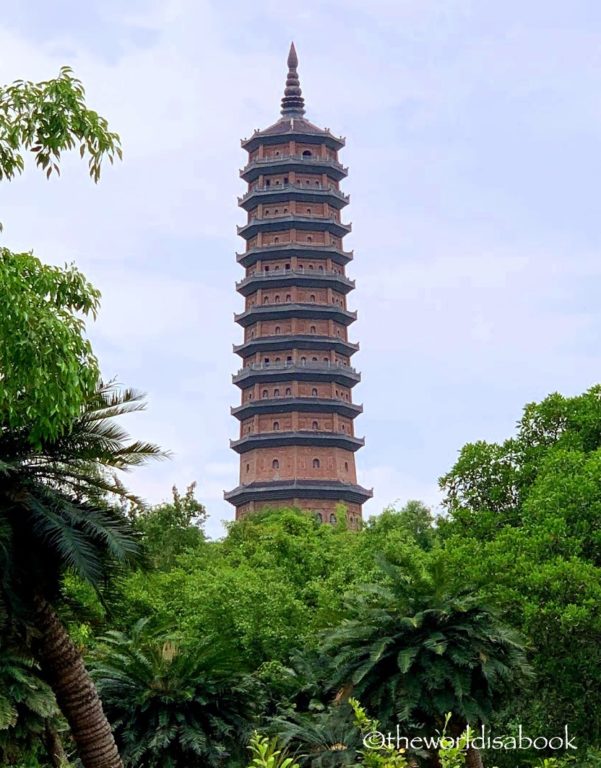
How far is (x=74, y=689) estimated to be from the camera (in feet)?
60.0

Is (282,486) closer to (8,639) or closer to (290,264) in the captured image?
(290,264)

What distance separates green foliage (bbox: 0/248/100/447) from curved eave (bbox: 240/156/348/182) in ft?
226

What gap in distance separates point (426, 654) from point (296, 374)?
52.9m

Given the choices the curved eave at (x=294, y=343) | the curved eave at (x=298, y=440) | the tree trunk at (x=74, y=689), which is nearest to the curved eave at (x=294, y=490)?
the curved eave at (x=298, y=440)

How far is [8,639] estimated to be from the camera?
61.7 feet

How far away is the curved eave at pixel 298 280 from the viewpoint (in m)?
78.1

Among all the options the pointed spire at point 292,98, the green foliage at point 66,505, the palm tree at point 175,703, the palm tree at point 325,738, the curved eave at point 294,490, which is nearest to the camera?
the green foliage at point 66,505

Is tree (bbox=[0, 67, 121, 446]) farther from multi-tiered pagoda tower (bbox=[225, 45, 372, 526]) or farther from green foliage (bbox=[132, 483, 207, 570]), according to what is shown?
multi-tiered pagoda tower (bbox=[225, 45, 372, 526])

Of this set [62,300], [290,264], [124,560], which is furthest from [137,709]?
[290,264]

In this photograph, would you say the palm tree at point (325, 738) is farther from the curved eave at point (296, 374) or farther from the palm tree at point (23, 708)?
Result: the curved eave at point (296, 374)

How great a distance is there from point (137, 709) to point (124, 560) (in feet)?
29.5

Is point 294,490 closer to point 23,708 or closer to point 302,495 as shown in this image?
point 302,495

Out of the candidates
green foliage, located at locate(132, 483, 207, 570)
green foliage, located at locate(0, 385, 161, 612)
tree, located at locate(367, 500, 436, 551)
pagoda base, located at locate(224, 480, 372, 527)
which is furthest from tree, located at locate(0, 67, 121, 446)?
pagoda base, located at locate(224, 480, 372, 527)

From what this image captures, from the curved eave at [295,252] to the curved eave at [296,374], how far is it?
25.1 ft
